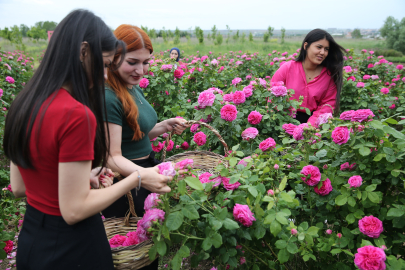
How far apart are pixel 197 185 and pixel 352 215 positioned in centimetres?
82

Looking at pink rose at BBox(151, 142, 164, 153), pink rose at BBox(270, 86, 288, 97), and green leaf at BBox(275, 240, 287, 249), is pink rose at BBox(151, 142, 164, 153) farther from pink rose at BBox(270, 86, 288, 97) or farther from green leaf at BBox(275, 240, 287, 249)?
green leaf at BBox(275, 240, 287, 249)

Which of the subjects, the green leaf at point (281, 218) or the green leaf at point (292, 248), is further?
the green leaf at point (292, 248)

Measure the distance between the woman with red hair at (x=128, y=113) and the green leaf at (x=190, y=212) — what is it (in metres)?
0.41

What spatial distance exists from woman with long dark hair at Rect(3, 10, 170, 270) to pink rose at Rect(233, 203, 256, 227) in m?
0.30

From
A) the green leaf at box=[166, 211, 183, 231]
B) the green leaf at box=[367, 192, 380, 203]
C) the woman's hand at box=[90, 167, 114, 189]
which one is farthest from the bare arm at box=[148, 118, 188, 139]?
the green leaf at box=[367, 192, 380, 203]

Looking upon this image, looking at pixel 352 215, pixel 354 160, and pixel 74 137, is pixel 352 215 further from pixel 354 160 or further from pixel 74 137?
pixel 74 137

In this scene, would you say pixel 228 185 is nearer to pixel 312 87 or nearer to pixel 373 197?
pixel 373 197

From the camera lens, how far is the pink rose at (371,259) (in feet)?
3.29

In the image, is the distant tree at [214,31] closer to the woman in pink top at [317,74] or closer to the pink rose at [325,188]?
the woman in pink top at [317,74]

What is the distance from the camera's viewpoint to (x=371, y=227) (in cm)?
118

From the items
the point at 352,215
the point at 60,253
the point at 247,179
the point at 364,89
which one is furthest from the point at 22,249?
the point at 364,89

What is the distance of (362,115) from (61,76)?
1229mm

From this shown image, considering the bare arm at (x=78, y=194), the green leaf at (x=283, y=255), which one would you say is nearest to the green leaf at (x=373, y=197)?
the green leaf at (x=283, y=255)

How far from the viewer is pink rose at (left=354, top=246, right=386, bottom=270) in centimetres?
100
